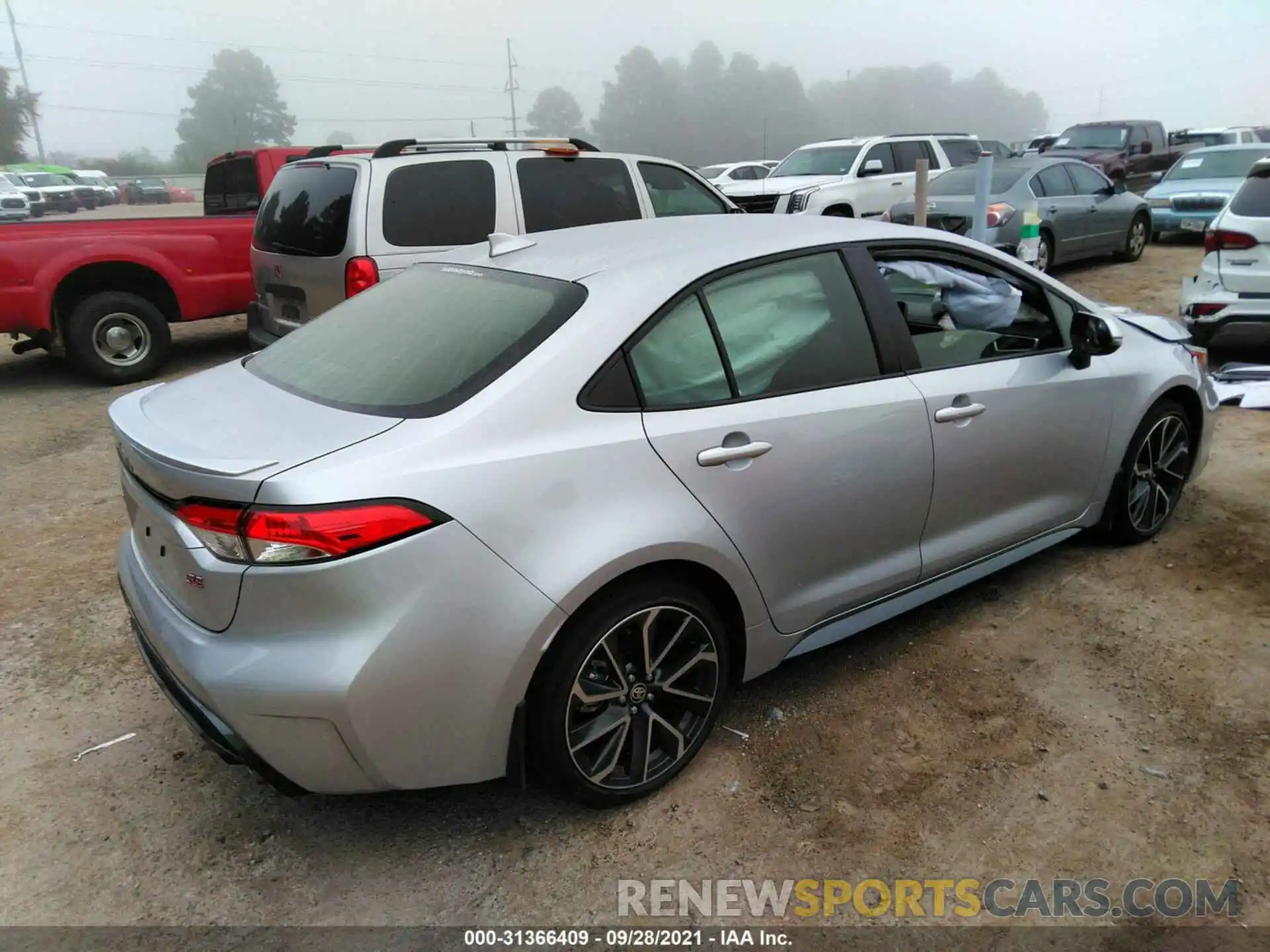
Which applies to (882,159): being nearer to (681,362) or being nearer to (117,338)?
(117,338)

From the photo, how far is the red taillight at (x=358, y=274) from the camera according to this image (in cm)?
573

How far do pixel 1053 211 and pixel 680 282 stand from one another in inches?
402

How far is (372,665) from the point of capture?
6.83 ft

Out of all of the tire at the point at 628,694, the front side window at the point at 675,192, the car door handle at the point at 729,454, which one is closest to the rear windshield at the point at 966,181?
the front side window at the point at 675,192

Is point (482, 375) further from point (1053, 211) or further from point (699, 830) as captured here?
point (1053, 211)

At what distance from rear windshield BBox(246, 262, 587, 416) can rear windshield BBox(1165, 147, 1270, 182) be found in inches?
581

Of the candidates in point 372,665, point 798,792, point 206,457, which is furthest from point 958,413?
point 206,457

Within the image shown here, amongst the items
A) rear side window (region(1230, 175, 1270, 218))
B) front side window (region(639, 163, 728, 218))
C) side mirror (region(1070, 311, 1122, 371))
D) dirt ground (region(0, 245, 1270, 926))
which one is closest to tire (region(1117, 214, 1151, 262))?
rear side window (region(1230, 175, 1270, 218))

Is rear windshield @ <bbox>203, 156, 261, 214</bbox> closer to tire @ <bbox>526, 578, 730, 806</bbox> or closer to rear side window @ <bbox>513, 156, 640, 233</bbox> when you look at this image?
rear side window @ <bbox>513, 156, 640, 233</bbox>

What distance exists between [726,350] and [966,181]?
389 inches

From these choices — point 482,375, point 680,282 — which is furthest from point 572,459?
point 680,282

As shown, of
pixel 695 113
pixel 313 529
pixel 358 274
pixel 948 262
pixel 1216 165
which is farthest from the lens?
pixel 695 113

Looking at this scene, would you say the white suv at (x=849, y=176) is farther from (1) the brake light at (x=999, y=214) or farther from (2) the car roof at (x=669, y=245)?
(2) the car roof at (x=669, y=245)

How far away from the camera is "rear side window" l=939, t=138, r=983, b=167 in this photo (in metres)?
14.3
